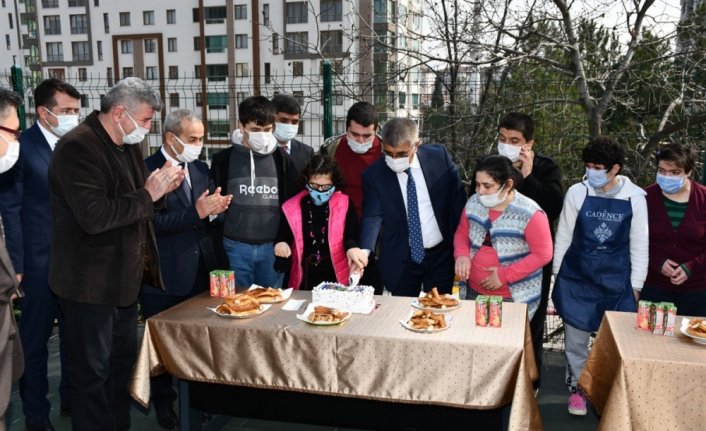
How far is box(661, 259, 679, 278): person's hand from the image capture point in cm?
313

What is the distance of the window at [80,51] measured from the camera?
1553 inches

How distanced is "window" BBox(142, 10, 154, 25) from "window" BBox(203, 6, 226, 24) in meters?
4.91

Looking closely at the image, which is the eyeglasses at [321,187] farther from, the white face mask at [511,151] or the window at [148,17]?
the window at [148,17]

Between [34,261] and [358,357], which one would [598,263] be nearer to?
[358,357]

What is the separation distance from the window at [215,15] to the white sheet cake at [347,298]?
33.5m

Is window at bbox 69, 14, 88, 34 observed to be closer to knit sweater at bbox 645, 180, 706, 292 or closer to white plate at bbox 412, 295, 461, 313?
white plate at bbox 412, 295, 461, 313

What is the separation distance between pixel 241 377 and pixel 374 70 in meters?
4.19

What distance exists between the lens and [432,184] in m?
3.41

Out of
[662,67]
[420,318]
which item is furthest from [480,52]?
[420,318]

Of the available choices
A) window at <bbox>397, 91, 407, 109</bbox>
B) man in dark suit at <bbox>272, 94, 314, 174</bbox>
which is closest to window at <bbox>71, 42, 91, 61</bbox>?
window at <bbox>397, 91, 407, 109</bbox>

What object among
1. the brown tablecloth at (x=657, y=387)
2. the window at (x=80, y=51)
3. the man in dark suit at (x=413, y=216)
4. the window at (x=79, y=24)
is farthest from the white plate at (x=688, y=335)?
the window at (x=79, y=24)

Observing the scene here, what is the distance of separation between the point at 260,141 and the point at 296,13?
98.4ft

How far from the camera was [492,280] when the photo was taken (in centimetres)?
304

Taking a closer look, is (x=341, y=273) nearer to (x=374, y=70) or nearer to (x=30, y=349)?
(x=30, y=349)
